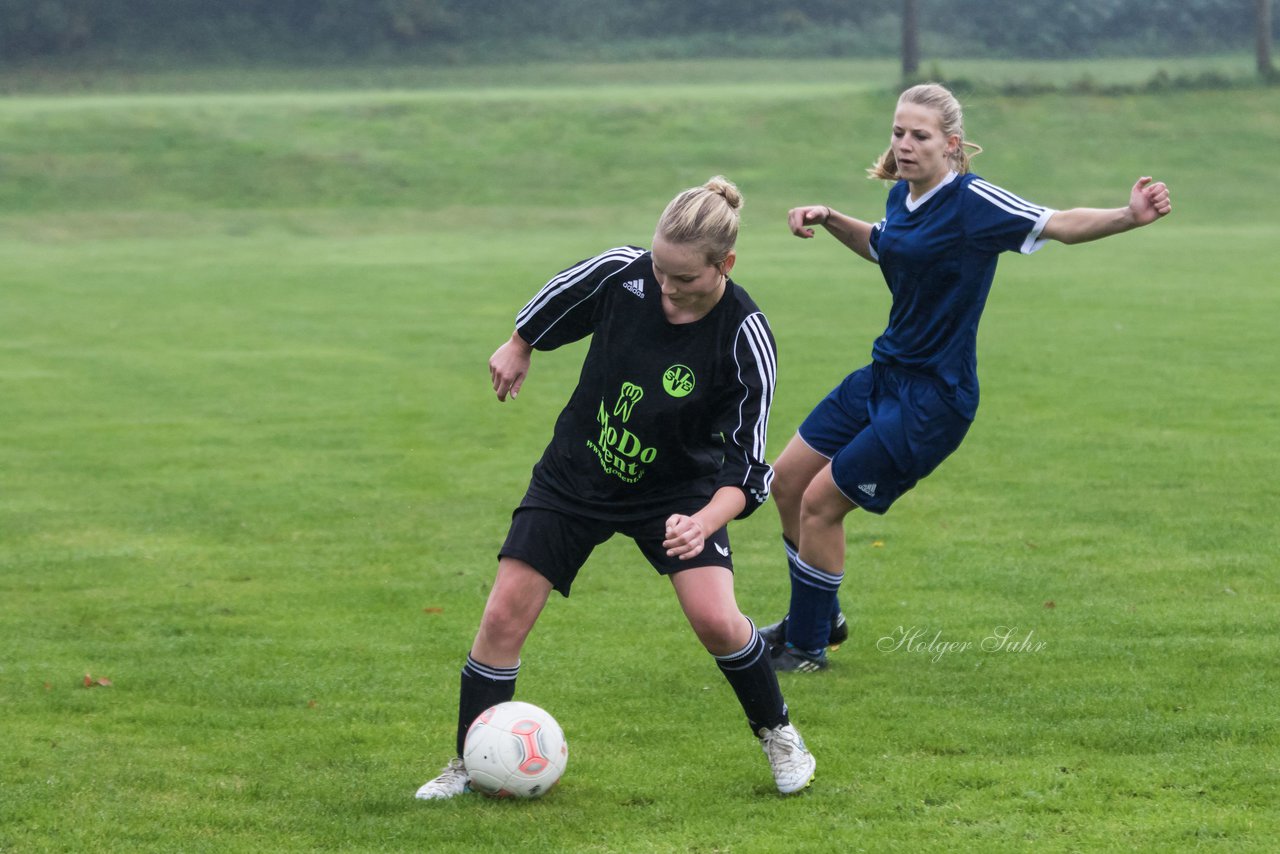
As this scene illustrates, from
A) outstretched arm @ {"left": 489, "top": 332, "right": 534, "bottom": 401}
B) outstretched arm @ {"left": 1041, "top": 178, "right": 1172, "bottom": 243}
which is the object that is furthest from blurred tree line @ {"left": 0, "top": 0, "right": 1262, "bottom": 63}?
outstretched arm @ {"left": 489, "top": 332, "right": 534, "bottom": 401}

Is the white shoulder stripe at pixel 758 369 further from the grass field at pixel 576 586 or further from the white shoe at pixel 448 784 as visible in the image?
the white shoe at pixel 448 784

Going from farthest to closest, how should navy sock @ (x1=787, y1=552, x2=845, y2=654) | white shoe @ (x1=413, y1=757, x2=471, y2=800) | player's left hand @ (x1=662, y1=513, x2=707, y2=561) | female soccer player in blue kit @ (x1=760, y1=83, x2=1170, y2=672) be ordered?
navy sock @ (x1=787, y1=552, x2=845, y2=654), female soccer player in blue kit @ (x1=760, y1=83, x2=1170, y2=672), white shoe @ (x1=413, y1=757, x2=471, y2=800), player's left hand @ (x1=662, y1=513, x2=707, y2=561)

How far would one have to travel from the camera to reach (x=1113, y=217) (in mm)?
5551

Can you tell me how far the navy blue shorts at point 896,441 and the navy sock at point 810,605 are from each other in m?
0.38

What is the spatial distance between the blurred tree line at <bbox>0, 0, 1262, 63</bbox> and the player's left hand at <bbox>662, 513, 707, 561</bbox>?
55485 mm

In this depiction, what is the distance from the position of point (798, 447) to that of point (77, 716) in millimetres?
3066

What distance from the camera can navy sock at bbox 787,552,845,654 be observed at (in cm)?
649

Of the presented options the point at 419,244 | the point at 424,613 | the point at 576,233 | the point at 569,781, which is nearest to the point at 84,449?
the point at 424,613

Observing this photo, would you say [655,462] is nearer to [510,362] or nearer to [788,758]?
[510,362]

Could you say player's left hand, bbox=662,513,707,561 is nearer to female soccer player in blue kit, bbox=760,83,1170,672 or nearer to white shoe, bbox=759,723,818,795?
white shoe, bbox=759,723,818,795

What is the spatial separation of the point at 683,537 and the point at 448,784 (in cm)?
121

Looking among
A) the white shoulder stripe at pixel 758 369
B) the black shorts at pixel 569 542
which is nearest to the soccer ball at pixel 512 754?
the black shorts at pixel 569 542

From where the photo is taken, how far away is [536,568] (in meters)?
5.02

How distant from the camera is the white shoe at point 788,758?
505cm
